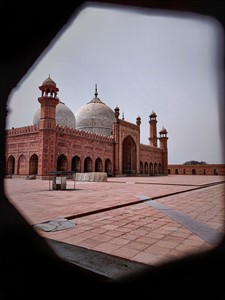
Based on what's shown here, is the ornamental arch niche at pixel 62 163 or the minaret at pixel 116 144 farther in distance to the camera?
the minaret at pixel 116 144

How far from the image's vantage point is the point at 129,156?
2981 cm

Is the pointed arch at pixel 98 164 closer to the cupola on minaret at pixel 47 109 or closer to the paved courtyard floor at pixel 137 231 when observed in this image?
the cupola on minaret at pixel 47 109

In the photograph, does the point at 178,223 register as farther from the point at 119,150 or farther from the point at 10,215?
the point at 119,150

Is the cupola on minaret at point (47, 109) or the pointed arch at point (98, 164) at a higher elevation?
the cupola on minaret at point (47, 109)

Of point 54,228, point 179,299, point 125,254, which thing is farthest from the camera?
point 54,228

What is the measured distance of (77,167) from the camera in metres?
20.5

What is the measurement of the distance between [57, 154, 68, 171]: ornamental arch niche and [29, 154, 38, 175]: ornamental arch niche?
1905 millimetres

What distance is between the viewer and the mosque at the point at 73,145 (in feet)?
57.4

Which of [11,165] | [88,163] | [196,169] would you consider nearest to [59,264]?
[11,165]

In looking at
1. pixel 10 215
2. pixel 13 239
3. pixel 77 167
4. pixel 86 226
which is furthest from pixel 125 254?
pixel 77 167

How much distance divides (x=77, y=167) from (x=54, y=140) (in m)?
3.90

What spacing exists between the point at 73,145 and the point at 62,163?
1834 mm

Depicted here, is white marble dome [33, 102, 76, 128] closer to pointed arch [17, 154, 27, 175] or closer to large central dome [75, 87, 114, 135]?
large central dome [75, 87, 114, 135]

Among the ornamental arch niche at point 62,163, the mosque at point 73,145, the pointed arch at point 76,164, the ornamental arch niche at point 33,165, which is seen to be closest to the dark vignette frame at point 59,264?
the mosque at point 73,145
